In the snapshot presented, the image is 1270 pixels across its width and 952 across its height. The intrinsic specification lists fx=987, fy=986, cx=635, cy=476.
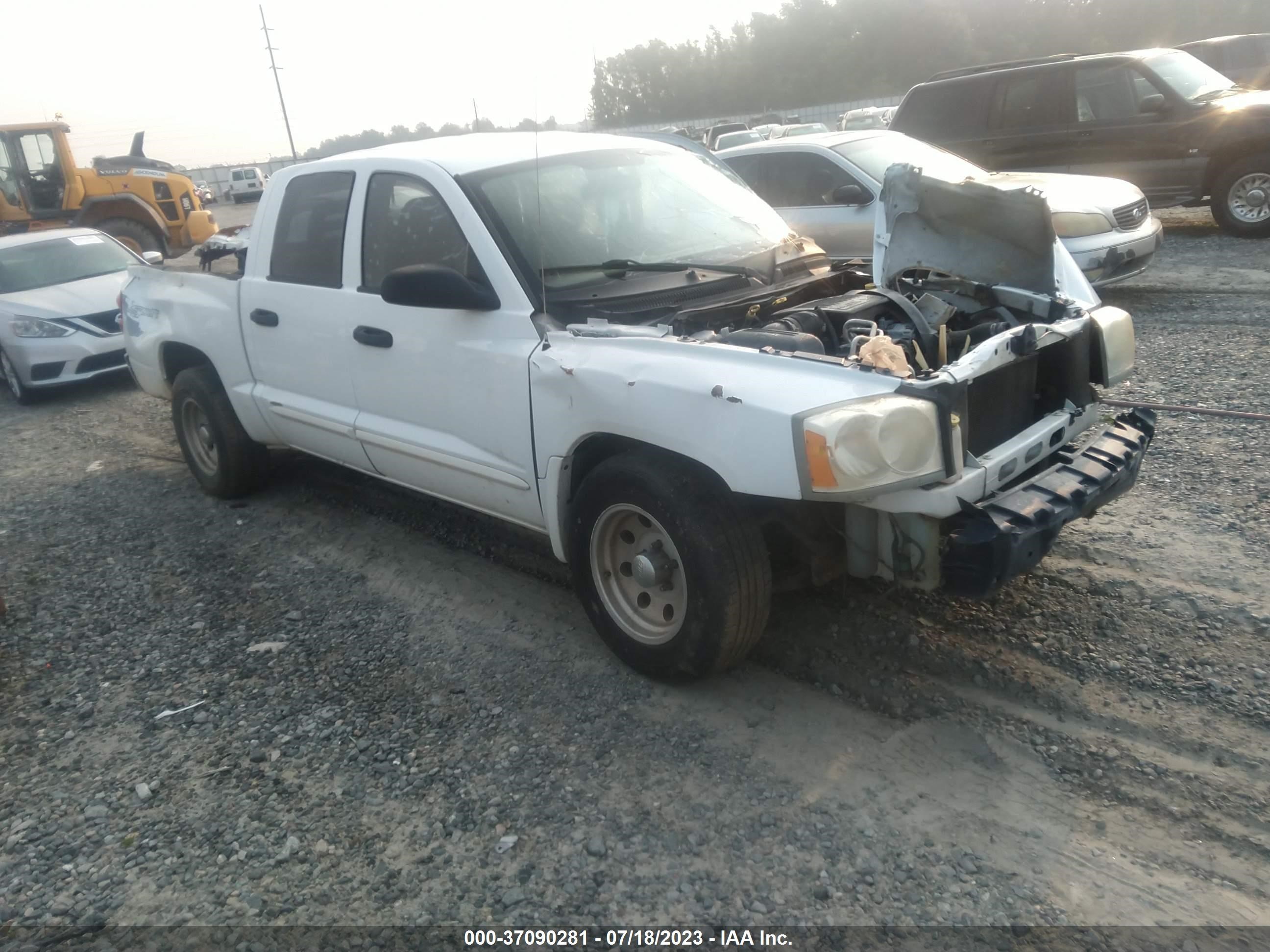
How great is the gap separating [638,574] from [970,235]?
1908 millimetres

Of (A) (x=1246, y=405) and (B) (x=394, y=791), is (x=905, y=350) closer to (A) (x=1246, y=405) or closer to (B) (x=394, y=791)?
(B) (x=394, y=791)

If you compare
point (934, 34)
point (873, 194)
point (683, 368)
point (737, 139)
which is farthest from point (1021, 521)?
point (934, 34)

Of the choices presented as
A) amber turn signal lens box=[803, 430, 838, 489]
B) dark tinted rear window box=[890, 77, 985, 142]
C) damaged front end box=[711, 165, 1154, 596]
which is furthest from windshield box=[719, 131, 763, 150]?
amber turn signal lens box=[803, 430, 838, 489]

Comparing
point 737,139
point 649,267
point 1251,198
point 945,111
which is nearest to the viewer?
point 649,267

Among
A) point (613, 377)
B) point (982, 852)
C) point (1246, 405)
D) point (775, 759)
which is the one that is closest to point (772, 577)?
point (775, 759)

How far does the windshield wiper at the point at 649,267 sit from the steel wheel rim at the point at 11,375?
7533mm

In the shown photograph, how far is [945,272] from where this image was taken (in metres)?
3.90

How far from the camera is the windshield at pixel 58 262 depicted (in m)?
9.75

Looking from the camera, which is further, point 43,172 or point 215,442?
point 43,172

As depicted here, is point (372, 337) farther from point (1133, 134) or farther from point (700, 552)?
point (1133, 134)

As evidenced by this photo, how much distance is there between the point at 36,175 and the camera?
16.2 metres

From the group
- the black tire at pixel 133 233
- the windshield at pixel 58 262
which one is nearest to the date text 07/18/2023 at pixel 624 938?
the windshield at pixel 58 262

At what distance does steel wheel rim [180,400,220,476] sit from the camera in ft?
19.2

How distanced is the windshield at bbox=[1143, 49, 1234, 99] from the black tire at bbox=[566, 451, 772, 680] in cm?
970
